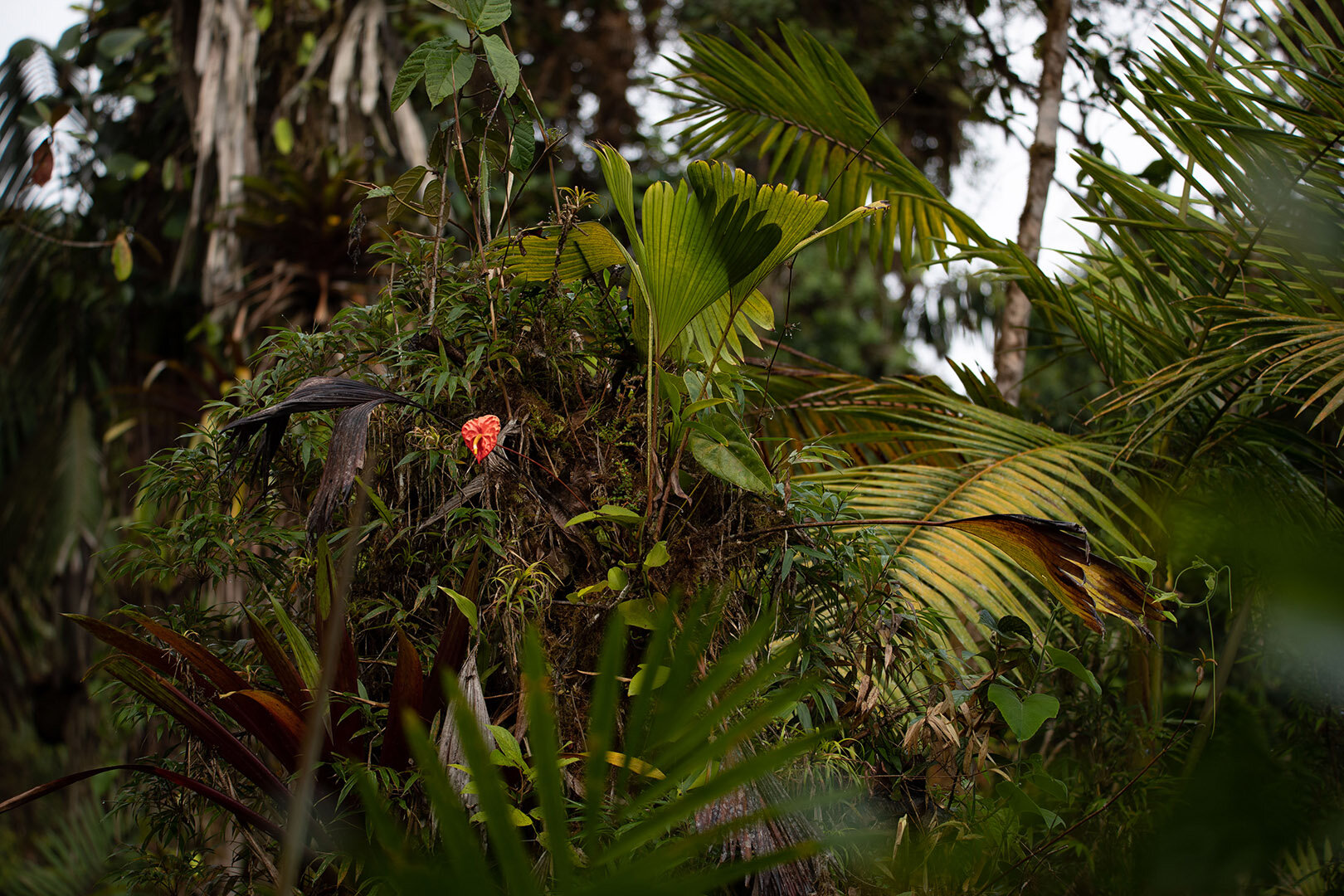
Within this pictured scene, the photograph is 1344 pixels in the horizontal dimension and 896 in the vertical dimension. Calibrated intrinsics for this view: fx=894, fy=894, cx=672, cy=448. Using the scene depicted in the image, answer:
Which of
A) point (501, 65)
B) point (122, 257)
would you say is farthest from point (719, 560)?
point (122, 257)

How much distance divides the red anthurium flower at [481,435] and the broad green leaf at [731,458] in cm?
28

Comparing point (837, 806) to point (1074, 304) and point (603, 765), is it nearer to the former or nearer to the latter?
point (603, 765)

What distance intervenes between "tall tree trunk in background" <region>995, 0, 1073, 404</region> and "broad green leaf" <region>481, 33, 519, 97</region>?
2.00m

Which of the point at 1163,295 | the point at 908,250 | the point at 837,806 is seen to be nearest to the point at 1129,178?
the point at 1163,295

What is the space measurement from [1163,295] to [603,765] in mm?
2052

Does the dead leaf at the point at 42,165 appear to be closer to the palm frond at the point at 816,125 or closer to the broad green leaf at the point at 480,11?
the palm frond at the point at 816,125

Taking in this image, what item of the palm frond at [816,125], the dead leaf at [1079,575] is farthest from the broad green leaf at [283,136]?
the dead leaf at [1079,575]

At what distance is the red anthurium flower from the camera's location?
1.22 metres

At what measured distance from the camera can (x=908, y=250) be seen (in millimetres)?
2727

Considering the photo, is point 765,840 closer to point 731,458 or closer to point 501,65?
point 731,458

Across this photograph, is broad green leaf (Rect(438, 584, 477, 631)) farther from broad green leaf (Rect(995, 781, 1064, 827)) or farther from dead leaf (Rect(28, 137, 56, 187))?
dead leaf (Rect(28, 137, 56, 187))

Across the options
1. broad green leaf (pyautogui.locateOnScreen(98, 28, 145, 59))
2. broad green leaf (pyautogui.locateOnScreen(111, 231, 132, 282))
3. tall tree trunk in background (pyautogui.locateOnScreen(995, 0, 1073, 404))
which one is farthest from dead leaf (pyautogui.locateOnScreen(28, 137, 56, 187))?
tall tree trunk in background (pyautogui.locateOnScreen(995, 0, 1073, 404))

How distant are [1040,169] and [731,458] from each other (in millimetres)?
2293

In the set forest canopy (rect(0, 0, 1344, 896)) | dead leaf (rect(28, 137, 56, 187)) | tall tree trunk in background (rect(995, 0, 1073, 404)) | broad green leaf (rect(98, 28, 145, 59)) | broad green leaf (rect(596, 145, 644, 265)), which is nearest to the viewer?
forest canopy (rect(0, 0, 1344, 896))
